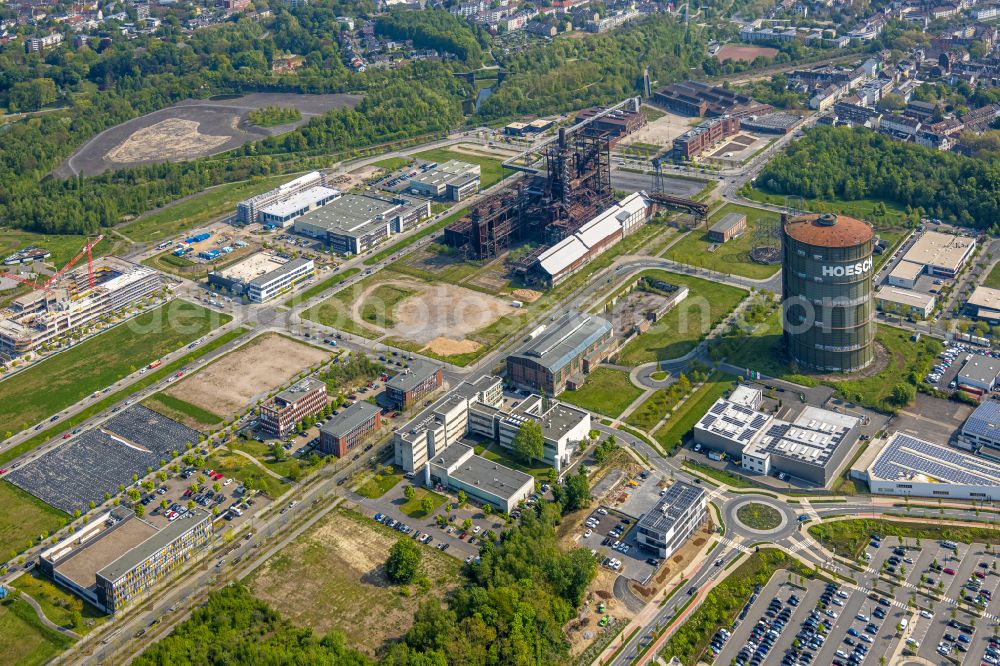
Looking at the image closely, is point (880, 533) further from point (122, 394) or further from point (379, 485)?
point (122, 394)

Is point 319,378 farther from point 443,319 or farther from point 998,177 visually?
point 998,177

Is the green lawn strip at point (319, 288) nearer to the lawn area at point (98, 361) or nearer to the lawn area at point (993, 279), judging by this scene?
the lawn area at point (98, 361)

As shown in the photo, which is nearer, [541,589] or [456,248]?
[541,589]

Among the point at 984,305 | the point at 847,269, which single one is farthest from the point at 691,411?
the point at 984,305

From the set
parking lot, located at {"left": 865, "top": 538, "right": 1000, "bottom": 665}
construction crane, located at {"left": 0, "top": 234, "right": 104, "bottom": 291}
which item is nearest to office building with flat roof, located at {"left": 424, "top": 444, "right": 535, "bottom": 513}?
parking lot, located at {"left": 865, "top": 538, "right": 1000, "bottom": 665}

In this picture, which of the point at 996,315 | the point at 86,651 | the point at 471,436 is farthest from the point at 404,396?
the point at 996,315

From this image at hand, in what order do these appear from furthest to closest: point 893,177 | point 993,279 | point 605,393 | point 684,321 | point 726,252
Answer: point 893,177
point 726,252
point 993,279
point 684,321
point 605,393
